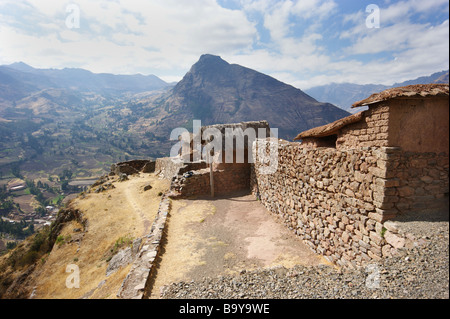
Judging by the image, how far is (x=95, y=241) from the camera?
11.3m

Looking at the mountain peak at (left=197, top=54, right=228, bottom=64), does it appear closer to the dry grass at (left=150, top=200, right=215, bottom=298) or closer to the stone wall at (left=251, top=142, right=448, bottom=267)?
the dry grass at (left=150, top=200, right=215, bottom=298)

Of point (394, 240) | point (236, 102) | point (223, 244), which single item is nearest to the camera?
point (394, 240)

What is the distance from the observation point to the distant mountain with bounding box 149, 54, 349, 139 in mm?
95812

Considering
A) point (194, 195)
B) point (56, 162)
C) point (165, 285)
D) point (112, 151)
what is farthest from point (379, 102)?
point (56, 162)

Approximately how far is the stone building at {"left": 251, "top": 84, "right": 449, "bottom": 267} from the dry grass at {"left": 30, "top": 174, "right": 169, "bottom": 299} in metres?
6.04

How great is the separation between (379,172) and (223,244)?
16.7ft

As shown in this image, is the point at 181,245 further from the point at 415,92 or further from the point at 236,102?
the point at 236,102

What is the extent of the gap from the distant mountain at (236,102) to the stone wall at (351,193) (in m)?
83.6

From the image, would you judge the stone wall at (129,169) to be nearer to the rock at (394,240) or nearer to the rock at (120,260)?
the rock at (120,260)

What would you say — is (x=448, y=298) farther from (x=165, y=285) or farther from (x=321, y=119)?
(x=321, y=119)

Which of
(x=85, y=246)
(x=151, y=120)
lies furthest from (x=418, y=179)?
(x=151, y=120)

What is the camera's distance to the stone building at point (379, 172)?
3.96 m
